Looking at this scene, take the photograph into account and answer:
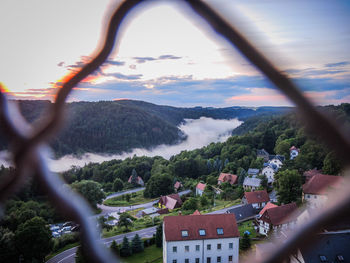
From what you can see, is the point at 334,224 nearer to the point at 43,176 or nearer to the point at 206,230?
the point at 43,176

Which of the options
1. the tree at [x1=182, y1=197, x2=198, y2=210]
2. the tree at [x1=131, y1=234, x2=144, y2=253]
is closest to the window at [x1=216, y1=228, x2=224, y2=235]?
the tree at [x1=131, y1=234, x2=144, y2=253]

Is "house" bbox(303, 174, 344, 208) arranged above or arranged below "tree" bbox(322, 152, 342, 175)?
below

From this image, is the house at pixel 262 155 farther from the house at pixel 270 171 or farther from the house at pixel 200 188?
the house at pixel 200 188

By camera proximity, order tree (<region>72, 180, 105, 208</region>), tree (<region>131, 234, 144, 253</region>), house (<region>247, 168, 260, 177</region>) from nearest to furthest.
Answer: tree (<region>72, 180, 105, 208</region>)
tree (<region>131, 234, 144, 253</region>)
house (<region>247, 168, 260, 177</region>)

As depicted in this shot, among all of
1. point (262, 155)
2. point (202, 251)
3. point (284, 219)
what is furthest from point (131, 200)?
point (284, 219)

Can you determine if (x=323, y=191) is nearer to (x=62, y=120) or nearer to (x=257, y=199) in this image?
(x=62, y=120)

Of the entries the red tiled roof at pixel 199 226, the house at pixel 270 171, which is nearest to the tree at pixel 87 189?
the red tiled roof at pixel 199 226

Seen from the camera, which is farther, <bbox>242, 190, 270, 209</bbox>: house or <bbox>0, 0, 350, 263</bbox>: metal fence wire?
<bbox>242, 190, 270, 209</bbox>: house

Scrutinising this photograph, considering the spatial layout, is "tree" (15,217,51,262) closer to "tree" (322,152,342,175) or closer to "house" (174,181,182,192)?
"tree" (322,152,342,175)
